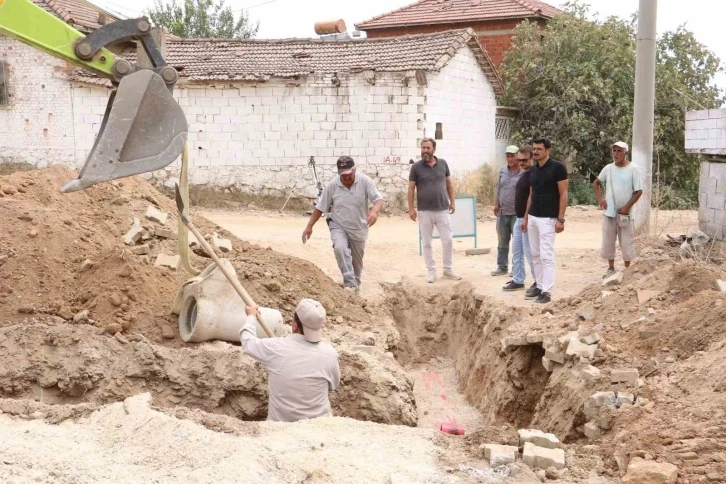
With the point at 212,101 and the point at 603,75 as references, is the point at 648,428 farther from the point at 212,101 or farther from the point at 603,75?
the point at 603,75

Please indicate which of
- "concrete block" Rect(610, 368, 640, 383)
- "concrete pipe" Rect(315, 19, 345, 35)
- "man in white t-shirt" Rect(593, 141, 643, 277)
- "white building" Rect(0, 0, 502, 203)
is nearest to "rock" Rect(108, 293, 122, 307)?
"concrete block" Rect(610, 368, 640, 383)

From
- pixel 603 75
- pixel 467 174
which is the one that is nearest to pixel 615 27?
pixel 603 75

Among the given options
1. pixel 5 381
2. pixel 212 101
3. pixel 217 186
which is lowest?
pixel 5 381

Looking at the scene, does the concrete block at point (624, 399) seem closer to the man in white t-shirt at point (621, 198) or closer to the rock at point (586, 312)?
the rock at point (586, 312)

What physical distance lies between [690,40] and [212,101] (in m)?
12.9

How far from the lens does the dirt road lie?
9.97m

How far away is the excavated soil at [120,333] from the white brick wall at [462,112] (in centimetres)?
1039

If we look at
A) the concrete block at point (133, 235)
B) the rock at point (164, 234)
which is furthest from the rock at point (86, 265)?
the rock at point (164, 234)

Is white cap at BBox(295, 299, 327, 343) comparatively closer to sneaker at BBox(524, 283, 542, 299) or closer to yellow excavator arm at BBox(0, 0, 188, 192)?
yellow excavator arm at BBox(0, 0, 188, 192)

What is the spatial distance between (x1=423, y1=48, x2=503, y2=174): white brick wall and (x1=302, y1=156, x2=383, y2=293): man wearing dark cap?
886 centimetres

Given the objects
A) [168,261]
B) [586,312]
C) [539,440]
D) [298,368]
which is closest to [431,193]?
[586,312]

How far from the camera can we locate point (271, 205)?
17.6 metres

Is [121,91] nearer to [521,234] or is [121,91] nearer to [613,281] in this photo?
[521,234]

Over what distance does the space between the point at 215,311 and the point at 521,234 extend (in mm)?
4084
